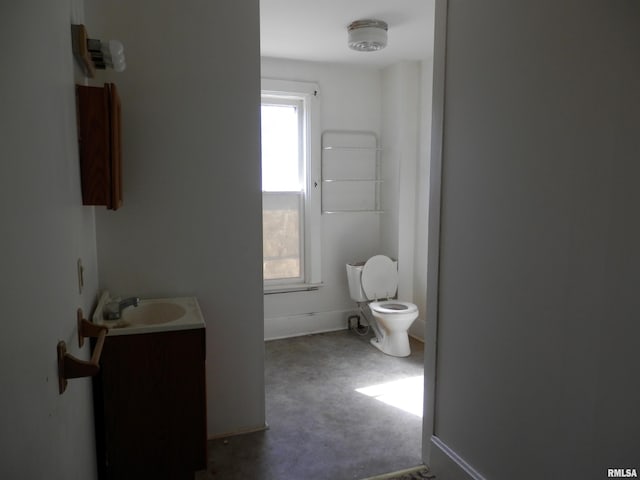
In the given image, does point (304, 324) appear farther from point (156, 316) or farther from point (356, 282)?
point (156, 316)

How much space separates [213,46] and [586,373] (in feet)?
7.18

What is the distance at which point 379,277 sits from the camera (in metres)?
4.07

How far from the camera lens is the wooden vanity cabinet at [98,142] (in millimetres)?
1640

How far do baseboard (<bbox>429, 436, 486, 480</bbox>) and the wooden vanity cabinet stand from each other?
182 centimetres

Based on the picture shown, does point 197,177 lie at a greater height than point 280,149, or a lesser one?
lesser

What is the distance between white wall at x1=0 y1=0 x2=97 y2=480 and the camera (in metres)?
0.79

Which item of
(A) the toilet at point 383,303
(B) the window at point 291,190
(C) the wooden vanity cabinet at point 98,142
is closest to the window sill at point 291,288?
(B) the window at point 291,190

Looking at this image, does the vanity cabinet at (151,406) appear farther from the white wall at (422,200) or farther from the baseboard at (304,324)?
the white wall at (422,200)

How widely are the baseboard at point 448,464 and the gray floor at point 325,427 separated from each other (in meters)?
0.14

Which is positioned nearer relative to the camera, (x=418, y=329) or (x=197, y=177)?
(x=197, y=177)

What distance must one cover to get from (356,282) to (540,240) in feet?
8.64

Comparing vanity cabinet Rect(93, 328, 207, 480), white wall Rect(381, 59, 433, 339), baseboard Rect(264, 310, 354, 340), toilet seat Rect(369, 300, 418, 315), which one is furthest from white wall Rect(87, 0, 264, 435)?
white wall Rect(381, 59, 433, 339)

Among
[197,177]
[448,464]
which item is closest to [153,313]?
[197,177]

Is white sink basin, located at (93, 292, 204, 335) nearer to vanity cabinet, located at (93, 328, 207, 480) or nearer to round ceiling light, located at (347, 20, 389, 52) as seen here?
vanity cabinet, located at (93, 328, 207, 480)
